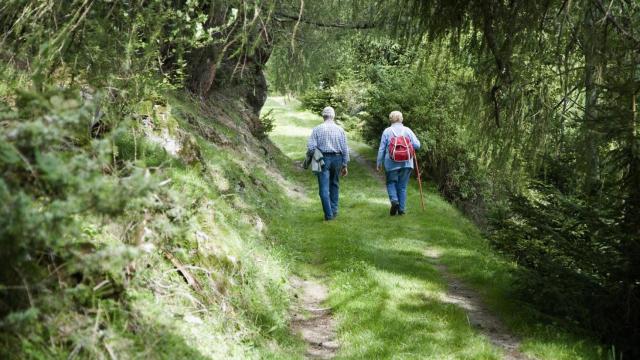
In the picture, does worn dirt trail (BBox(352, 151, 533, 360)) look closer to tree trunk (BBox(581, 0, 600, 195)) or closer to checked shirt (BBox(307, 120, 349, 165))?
tree trunk (BBox(581, 0, 600, 195))

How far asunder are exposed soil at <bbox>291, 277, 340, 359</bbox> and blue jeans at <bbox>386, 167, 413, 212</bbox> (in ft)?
15.9

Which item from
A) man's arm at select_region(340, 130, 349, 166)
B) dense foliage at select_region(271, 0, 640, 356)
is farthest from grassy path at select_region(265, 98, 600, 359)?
man's arm at select_region(340, 130, 349, 166)

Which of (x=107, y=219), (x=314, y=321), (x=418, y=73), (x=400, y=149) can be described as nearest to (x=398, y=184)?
(x=400, y=149)

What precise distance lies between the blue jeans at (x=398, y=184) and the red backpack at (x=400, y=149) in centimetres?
27

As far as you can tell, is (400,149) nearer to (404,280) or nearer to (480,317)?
(404,280)

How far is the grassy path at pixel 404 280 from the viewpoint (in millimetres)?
6152

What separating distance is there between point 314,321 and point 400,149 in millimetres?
6390

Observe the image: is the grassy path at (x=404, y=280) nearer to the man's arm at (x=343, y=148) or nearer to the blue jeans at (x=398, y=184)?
the blue jeans at (x=398, y=184)

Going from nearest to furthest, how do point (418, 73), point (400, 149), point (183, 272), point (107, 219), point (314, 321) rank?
1. point (107, 219)
2. point (183, 272)
3. point (314, 321)
4. point (418, 73)
5. point (400, 149)

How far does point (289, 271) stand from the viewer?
8.48 m

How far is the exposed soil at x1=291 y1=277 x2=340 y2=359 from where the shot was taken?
613cm

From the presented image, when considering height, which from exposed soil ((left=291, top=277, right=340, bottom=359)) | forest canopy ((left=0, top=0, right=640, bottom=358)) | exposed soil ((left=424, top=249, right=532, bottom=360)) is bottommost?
exposed soil ((left=291, top=277, right=340, bottom=359))

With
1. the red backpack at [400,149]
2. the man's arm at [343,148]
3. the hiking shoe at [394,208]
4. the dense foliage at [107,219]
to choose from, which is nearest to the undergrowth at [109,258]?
the dense foliage at [107,219]

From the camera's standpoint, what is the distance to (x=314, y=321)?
6941mm
